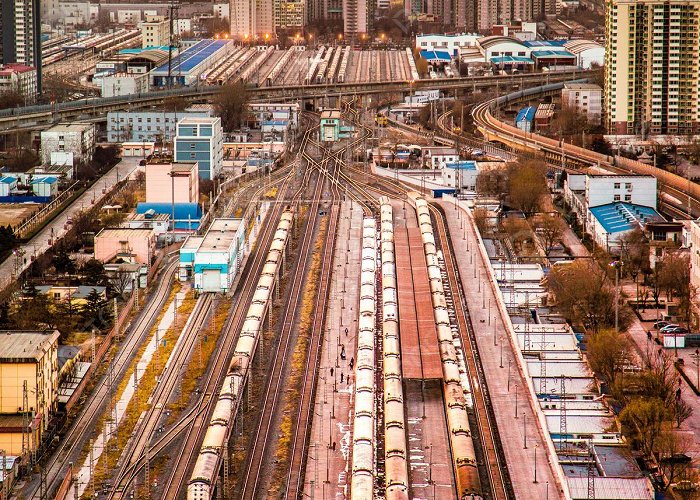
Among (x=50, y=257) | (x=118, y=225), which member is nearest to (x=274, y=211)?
(x=118, y=225)

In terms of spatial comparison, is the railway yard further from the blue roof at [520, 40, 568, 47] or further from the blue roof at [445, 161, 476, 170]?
the blue roof at [520, 40, 568, 47]

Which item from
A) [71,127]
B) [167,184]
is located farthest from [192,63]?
[167,184]

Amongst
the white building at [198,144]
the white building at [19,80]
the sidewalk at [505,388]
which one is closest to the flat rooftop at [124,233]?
the sidewalk at [505,388]

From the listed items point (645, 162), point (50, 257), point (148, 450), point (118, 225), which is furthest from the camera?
point (645, 162)

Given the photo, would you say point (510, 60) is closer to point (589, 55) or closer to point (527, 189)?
point (589, 55)

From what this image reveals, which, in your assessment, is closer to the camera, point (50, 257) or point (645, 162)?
point (50, 257)

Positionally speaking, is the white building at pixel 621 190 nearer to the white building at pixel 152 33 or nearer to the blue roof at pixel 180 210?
the blue roof at pixel 180 210

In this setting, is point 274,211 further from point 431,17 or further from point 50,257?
point 431,17
